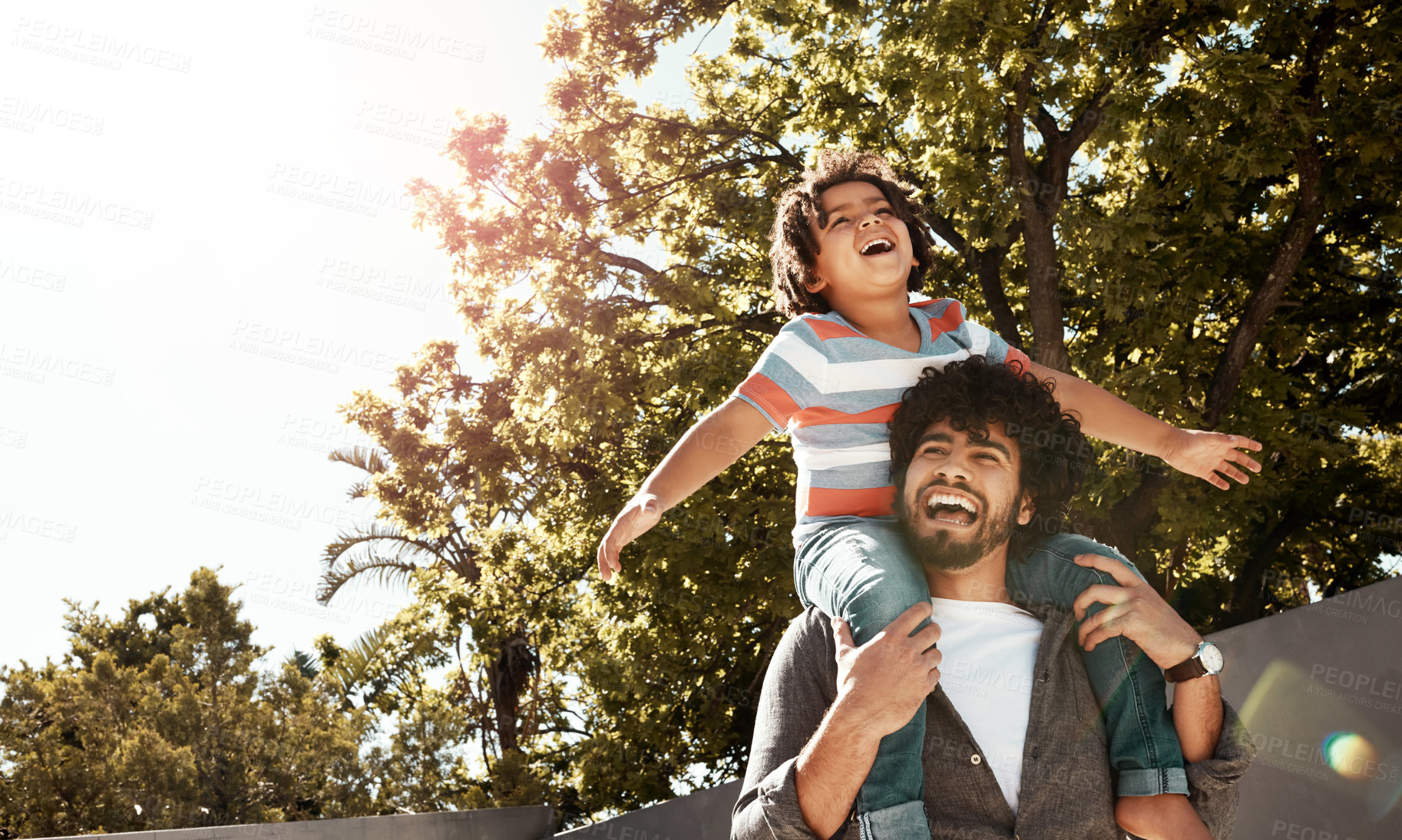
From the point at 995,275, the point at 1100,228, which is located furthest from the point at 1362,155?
the point at 995,275

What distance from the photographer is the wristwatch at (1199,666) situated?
1.93 metres

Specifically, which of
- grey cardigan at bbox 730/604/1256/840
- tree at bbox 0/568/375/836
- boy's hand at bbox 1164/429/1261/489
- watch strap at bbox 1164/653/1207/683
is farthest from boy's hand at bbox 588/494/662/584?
tree at bbox 0/568/375/836

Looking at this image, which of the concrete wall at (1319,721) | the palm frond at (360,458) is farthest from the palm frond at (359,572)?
the concrete wall at (1319,721)

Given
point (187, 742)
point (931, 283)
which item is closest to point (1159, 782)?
point (931, 283)

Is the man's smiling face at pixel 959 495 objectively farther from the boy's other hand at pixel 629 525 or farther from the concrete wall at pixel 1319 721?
the concrete wall at pixel 1319 721

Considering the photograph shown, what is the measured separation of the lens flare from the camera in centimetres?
470

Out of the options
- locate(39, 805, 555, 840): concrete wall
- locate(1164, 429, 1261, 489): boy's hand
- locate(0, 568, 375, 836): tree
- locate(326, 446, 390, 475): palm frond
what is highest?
locate(326, 446, 390, 475): palm frond

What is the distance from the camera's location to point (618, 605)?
457 inches

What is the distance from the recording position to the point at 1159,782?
1.92m

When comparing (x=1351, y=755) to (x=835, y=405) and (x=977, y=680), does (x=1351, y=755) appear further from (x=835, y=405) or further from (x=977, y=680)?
(x=835, y=405)

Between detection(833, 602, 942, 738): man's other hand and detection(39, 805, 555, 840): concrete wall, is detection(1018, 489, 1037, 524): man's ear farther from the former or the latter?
detection(39, 805, 555, 840): concrete wall

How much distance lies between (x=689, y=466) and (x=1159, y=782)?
115 cm

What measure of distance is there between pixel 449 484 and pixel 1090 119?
7784mm

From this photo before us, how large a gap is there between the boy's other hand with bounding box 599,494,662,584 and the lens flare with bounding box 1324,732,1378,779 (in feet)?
14.1
